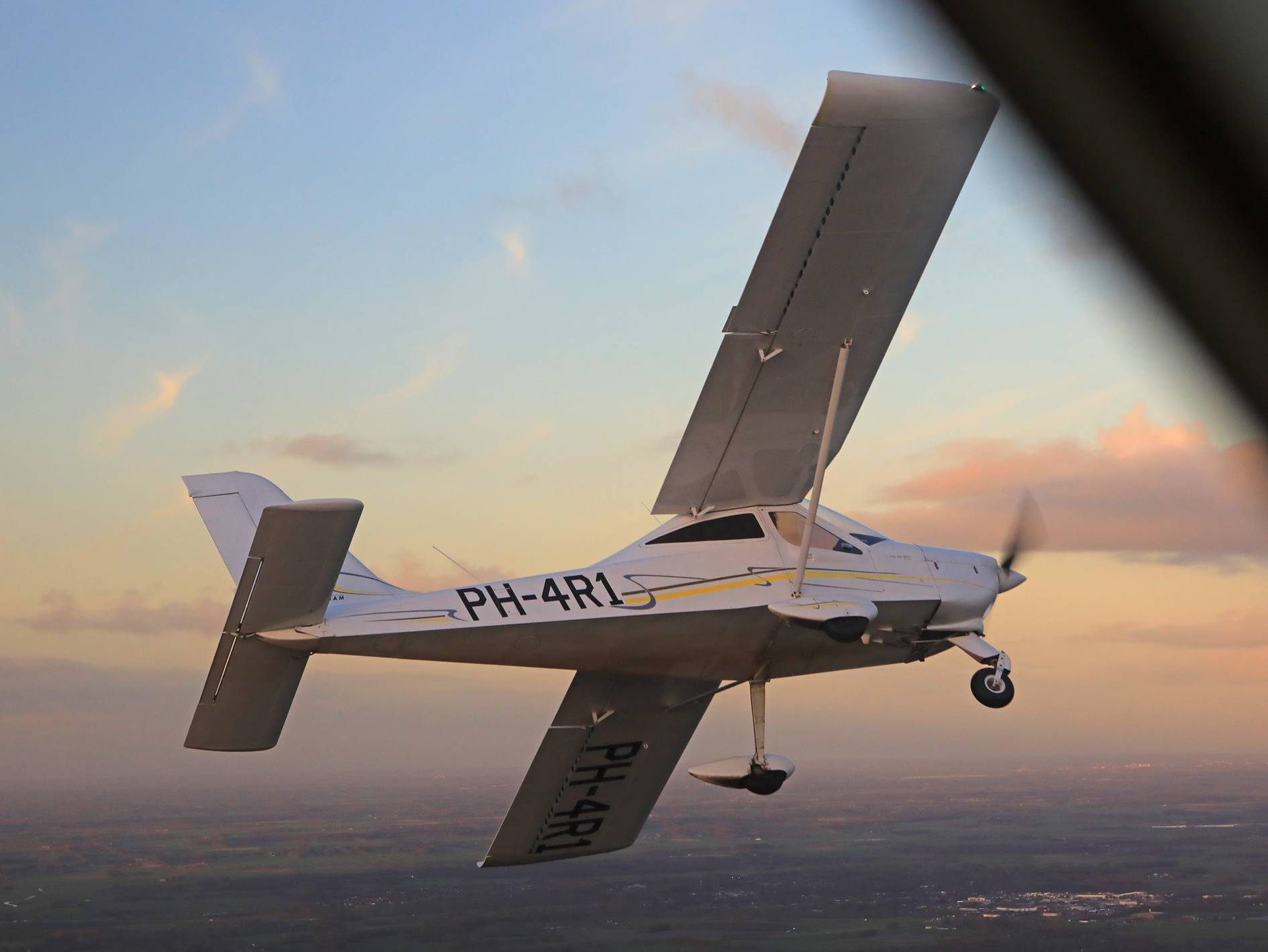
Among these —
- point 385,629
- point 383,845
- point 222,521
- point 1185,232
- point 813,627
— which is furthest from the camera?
point 383,845

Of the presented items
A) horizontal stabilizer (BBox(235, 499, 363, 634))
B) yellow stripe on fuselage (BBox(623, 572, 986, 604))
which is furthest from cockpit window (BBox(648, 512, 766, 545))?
horizontal stabilizer (BBox(235, 499, 363, 634))

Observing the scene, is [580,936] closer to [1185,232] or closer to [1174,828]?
[1174,828]

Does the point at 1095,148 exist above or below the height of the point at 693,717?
below

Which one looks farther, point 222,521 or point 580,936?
point 580,936

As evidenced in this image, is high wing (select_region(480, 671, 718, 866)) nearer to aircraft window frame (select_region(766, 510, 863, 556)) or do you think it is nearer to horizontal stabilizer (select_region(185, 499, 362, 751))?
aircraft window frame (select_region(766, 510, 863, 556))

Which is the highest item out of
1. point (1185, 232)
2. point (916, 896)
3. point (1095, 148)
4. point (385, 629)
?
point (916, 896)

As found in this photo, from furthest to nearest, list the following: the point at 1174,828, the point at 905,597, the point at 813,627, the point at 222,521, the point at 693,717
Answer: the point at 1174,828 → the point at 693,717 → the point at 222,521 → the point at 905,597 → the point at 813,627

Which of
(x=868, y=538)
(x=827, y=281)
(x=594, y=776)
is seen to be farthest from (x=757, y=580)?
(x=594, y=776)

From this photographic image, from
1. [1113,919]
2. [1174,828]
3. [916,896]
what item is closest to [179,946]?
[916,896]
